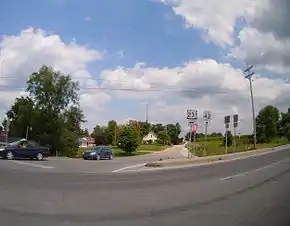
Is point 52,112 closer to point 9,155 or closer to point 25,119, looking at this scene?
point 25,119

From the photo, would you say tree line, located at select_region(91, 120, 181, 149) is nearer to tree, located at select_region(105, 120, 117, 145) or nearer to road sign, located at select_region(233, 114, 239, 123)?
tree, located at select_region(105, 120, 117, 145)

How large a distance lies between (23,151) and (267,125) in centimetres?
9916

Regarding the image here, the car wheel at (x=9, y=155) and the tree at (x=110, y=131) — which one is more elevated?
the tree at (x=110, y=131)

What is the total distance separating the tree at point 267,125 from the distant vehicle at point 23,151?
90.6 m

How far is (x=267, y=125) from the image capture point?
407ft

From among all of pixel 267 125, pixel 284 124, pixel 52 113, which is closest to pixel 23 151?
pixel 52 113

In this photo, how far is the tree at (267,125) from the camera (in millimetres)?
120500

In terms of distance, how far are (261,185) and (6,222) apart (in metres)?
13.5

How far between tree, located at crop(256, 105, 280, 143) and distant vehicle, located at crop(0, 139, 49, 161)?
3565 inches

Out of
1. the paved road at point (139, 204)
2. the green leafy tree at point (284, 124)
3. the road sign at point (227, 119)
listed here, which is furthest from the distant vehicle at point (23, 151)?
the green leafy tree at point (284, 124)

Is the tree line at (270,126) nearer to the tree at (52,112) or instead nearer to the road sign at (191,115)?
the tree at (52,112)

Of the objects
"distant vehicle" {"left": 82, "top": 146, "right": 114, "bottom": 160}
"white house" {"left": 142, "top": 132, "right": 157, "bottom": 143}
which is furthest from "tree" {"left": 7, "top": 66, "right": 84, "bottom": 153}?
"white house" {"left": 142, "top": 132, "right": 157, "bottom": 143}

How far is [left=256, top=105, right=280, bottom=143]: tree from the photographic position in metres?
120

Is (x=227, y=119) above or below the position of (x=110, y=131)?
below
